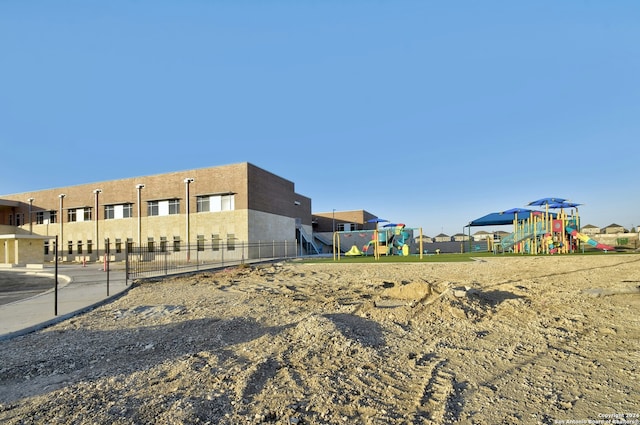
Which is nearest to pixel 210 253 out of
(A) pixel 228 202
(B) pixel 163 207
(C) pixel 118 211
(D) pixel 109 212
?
(A) pixel 228 202

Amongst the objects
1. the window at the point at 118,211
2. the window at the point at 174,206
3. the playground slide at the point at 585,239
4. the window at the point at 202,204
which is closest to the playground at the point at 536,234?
the playground slide at the point at 585,239

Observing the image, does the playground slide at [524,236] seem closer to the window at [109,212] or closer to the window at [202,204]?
the window at [202,204]

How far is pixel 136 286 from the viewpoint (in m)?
14.9

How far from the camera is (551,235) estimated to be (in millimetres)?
25562

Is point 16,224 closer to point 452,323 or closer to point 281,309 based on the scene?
point 281,309

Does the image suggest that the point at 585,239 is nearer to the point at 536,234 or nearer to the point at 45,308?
the point at 536,234

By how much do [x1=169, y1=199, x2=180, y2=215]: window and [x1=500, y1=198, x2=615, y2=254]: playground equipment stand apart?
107ft

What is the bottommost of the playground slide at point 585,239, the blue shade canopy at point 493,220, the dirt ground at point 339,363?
the dirt ground at point 339,363

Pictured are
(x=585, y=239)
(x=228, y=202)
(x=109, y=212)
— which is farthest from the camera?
(x=109, y=212)

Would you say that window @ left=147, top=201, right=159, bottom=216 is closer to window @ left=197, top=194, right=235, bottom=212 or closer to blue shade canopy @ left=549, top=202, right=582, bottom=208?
window @ left=197, top=194, right=235, bottom=212

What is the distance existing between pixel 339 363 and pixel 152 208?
3760cm

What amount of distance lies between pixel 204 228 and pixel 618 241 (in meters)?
45.4

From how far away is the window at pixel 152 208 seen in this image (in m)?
37.1

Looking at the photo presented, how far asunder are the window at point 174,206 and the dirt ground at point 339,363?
91.5 ft
